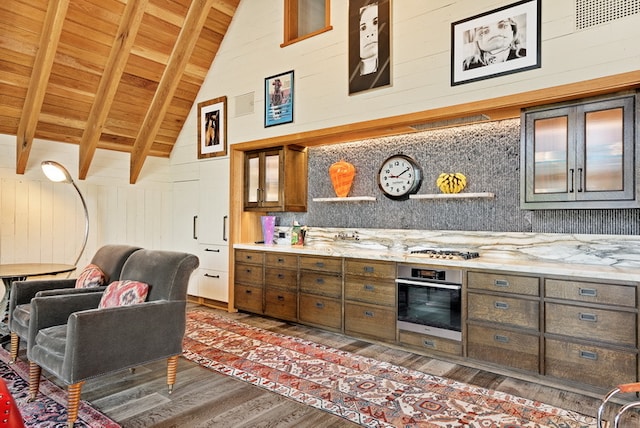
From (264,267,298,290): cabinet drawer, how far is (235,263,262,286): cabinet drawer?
128mm

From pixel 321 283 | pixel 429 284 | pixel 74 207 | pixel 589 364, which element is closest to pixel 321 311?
pixel 321 283

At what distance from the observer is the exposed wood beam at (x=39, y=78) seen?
4.12 meters

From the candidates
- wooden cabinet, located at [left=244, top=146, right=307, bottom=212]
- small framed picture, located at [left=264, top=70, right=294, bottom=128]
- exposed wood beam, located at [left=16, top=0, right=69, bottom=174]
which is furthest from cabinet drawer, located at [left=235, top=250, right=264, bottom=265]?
exposed wood beam, located at [left=16, top=0, right=69, bottom=174]

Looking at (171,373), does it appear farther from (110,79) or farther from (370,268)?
(110,79)

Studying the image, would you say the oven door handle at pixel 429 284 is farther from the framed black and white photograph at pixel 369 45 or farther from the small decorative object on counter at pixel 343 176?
the framed black and white photograph at pixel 369 45

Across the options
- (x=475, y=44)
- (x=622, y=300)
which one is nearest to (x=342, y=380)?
(x=622, y=300)

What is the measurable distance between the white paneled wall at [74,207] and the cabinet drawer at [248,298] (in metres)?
2.00

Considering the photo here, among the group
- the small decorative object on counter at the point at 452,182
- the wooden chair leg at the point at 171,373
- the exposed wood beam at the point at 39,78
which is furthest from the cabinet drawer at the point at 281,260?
the exposed wood beam at the point at 39,78

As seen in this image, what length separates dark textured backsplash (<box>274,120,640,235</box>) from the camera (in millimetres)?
3422

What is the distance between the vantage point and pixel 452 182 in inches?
154

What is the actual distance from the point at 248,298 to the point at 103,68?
3482 mm

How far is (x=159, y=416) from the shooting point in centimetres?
249

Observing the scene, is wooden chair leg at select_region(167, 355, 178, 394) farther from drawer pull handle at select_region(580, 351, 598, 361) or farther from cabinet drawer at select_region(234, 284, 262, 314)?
drawer pull handle at select_region(580, 351, 598, 361)

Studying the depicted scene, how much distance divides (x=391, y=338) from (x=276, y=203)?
7.04 feet
